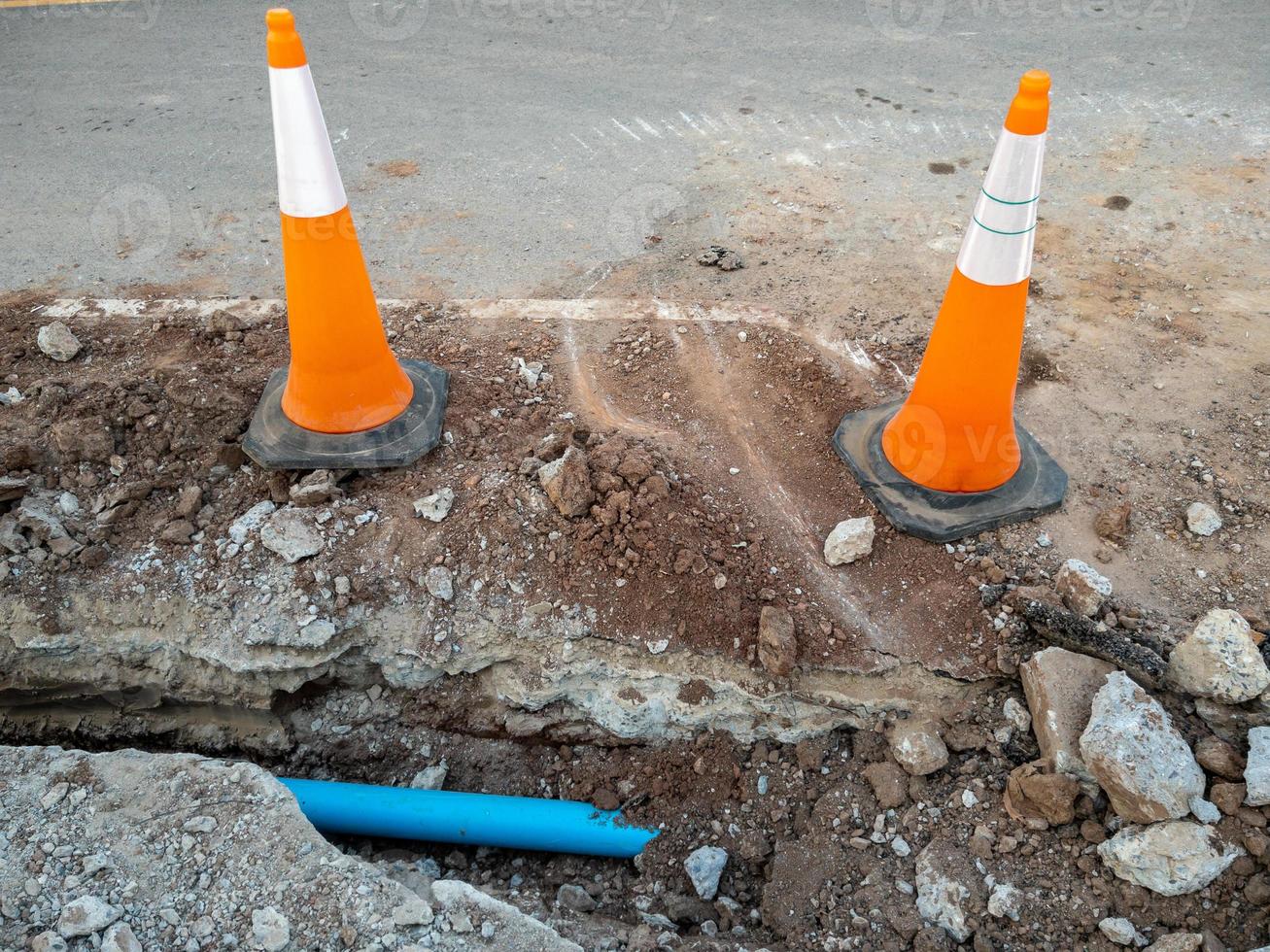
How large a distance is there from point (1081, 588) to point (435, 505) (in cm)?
214

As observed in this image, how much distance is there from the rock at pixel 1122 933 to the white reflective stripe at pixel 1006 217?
6.05 ft

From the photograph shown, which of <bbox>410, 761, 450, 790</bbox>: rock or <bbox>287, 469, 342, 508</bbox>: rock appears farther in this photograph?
<bbox>287, 469, 342, 508</bbox>: rock

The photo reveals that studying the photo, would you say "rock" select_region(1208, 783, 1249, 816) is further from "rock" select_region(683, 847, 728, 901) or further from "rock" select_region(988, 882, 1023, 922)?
"rock" select_region(683, 847, 728, 901)

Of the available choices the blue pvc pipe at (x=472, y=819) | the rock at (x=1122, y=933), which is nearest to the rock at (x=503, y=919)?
the blue pvc pipe at (x=472, y=819)

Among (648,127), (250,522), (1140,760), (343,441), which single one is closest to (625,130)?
(648,127)

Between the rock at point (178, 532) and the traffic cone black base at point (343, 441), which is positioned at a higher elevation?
the traffic cone black base at point (343, 441)

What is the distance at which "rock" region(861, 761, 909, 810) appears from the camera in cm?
278

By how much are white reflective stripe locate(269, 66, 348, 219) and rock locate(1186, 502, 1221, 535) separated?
3139mm

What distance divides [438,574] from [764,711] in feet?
3.81

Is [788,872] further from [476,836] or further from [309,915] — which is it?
[309,915]

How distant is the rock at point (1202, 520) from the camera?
3.26m

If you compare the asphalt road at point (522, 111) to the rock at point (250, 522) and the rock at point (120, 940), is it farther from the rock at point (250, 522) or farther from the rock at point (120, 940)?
the rock at point (120, 940)

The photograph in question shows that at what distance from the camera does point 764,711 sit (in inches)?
118

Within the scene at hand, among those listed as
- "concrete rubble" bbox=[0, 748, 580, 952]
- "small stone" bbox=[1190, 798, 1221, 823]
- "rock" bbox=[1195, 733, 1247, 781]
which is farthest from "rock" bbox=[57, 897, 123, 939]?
"rock" bbox=[1195, 733, 1247, 781]
